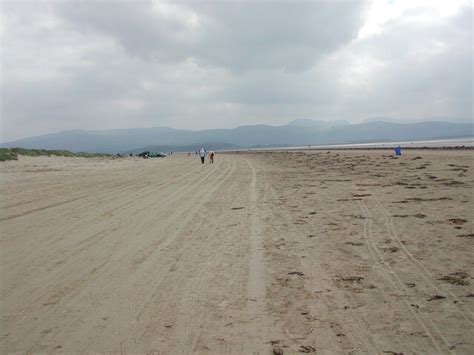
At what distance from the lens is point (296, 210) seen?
347 inches

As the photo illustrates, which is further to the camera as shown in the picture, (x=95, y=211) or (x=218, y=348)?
(x=95, y=211)

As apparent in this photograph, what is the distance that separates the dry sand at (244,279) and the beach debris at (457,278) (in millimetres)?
21

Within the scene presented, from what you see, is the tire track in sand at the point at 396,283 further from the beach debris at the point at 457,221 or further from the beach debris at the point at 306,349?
the beach debris at the point at 457,221

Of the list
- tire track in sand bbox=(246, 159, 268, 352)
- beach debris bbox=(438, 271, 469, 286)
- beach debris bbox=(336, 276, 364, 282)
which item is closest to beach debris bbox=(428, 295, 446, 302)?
beach debris bbox=(438, 271, 469, 286)

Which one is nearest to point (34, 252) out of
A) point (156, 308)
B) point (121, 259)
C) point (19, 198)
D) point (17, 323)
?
point (121, 259)

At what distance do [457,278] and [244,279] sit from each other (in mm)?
2533

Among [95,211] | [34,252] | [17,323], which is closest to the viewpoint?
[17,323]

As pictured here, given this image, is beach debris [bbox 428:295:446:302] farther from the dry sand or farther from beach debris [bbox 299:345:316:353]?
beach debris [bbox 299:345:316:353]

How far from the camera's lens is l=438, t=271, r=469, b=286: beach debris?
4.21m

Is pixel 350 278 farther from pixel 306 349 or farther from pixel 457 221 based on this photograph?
pixel 457 221

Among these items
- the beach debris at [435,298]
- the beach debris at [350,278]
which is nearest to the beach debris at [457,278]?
the beach debris at [435,298]

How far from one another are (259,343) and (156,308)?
1254 mm

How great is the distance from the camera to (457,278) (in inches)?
171

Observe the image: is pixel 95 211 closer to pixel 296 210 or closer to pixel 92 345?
pixel 296 210
